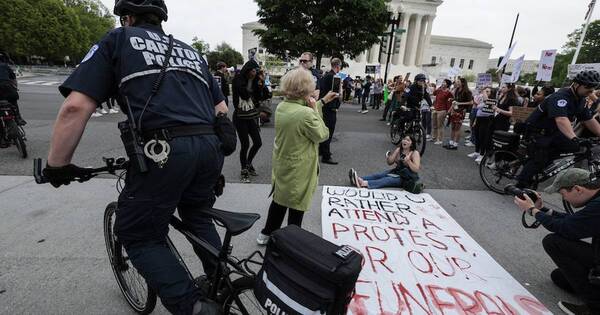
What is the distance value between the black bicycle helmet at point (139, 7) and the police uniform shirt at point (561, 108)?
4.76m

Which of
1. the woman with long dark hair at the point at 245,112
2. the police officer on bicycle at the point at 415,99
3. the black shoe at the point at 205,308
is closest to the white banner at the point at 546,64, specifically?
the police officer on bicycle at the point at 415,99

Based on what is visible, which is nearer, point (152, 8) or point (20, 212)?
point (152, 8)

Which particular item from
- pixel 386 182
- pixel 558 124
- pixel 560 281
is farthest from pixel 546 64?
pixel 560 281

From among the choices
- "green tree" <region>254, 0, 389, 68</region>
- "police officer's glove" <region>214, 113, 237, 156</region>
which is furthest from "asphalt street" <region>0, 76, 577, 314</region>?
"green tree" <region>254, 0, 389, 68</region>

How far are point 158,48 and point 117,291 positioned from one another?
6.50 feet

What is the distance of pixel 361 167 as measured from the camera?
20.6ft

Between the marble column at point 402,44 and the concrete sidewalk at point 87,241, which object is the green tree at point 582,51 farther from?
the concrete sidewalk at point 87,241

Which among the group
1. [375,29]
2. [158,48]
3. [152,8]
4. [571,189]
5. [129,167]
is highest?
[375,29]

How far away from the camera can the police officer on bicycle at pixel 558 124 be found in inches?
158

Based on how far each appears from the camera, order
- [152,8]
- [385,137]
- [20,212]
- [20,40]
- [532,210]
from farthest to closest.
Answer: [20,40]
[385,137]
[20,212]
[532,210]
[152,8]

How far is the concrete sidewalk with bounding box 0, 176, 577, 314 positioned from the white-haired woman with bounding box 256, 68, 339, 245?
30.2 inches

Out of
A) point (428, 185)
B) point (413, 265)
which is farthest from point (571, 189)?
point (428, 185)

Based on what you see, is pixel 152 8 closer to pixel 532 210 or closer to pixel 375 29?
pixel 532 210

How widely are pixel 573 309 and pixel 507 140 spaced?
10.7 feet
